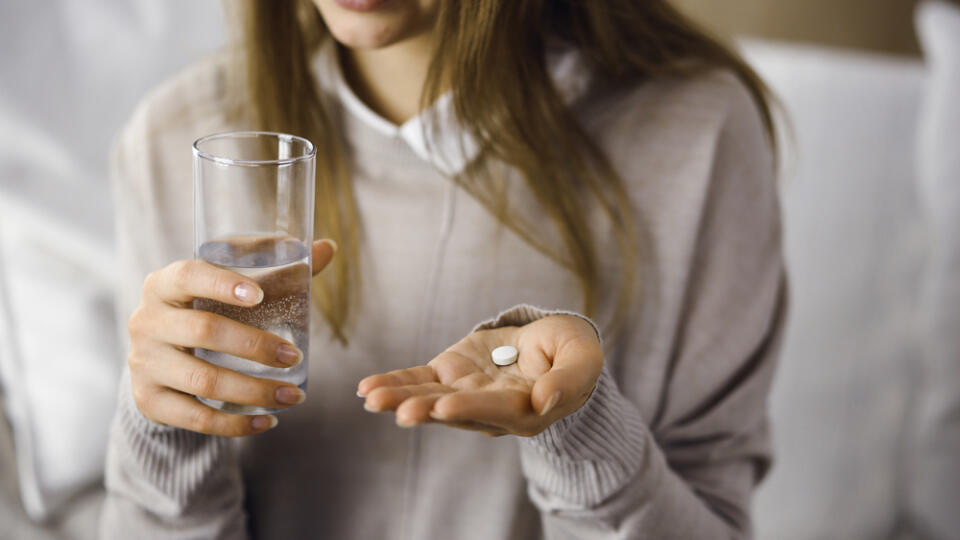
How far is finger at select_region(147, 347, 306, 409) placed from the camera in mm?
520

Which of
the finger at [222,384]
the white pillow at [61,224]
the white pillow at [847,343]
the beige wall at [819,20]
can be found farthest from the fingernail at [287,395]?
the beige wall at [819,20]

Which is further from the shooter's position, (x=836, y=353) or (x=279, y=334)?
(x=836, y=353)

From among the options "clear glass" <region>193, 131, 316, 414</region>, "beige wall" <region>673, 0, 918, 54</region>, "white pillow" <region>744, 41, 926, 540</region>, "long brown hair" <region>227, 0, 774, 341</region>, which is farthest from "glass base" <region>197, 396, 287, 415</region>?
"beige wall" <region>673, 0, 918, 54</region>

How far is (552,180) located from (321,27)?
0.30 meters

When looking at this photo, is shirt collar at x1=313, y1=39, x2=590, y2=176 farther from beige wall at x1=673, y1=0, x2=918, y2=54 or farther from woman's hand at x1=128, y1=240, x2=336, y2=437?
beige wall at x1=673, y1=0, x2=918, y2=54

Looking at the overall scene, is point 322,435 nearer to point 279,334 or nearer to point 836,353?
point 279,334

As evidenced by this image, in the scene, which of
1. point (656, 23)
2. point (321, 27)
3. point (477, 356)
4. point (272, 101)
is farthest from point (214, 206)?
point (656, 23)

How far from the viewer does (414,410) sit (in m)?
0.43

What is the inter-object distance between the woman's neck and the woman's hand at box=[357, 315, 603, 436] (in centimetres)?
36

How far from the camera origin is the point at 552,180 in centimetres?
80

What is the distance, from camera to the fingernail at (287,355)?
0.51 meters

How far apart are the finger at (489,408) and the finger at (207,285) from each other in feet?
0.46

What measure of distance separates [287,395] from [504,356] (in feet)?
0.46

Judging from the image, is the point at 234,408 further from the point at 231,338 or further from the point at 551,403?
the point at 551,403
